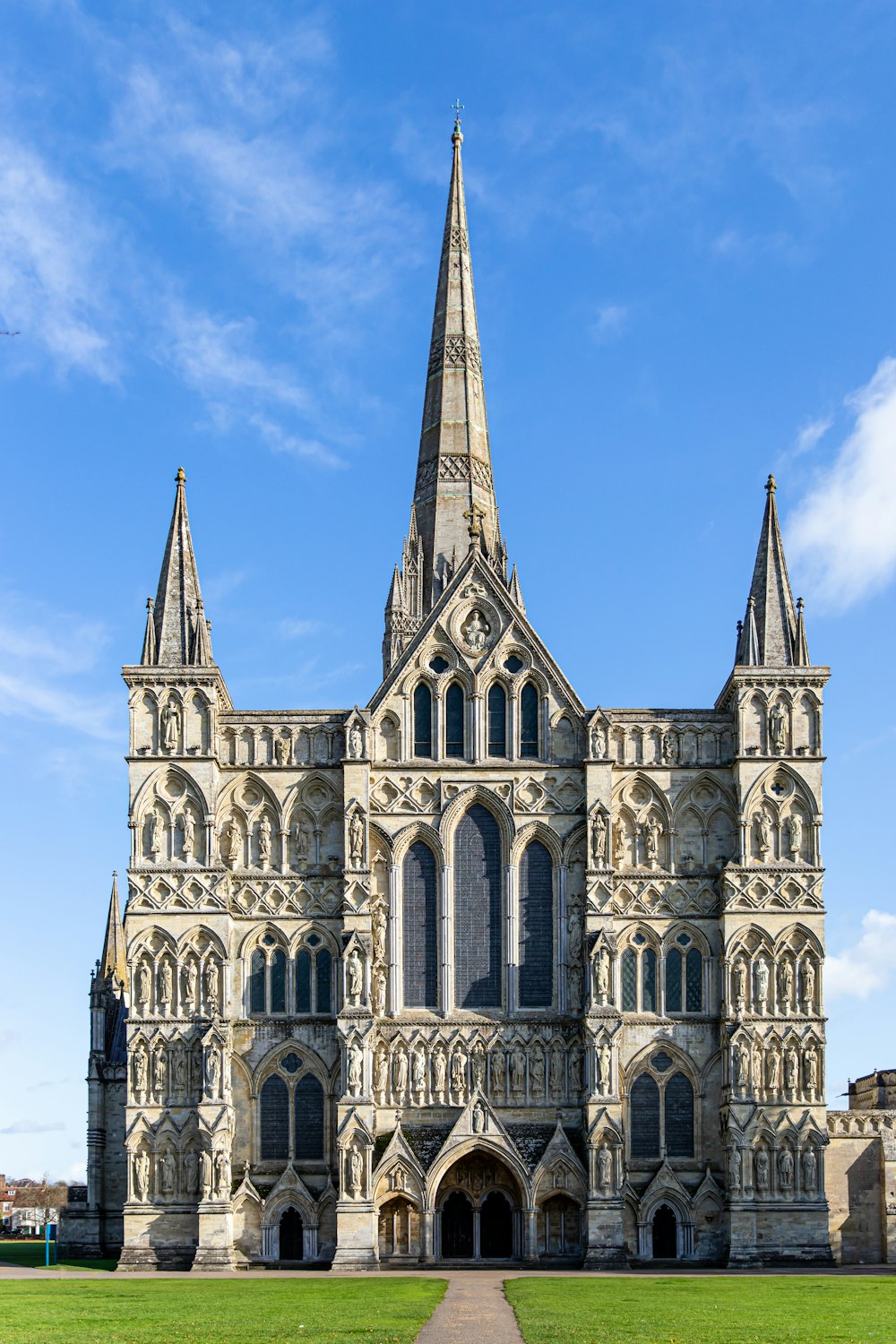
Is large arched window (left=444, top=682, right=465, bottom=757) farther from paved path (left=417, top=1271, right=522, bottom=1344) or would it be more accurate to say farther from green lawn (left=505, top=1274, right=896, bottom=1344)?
paved path (left=417, top=1271, right=522, bottom=1344)

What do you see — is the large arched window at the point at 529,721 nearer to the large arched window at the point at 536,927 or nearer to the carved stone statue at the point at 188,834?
the large arched window at the point at 536,927

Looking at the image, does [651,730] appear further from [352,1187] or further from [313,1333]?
[313,1333]

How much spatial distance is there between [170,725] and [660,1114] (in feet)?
65.6

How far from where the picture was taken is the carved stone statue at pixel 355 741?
5812 cm

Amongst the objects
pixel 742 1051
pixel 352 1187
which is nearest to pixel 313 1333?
pixel 352 1187

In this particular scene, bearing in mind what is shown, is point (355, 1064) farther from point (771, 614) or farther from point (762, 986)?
point (771, 614)

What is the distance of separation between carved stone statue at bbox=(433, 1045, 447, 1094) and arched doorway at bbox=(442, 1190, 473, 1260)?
3.20 metres

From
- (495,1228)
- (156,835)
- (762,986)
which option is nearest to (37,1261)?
(156,835)

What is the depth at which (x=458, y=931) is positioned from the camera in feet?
191

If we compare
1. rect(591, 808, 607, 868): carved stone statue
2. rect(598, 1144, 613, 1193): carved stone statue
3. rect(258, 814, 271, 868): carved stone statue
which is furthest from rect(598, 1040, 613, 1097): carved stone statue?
rect(258, 814, 271, 868): carved stone statue

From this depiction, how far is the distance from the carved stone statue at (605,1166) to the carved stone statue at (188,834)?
51.8ft

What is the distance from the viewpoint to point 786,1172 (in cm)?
5531

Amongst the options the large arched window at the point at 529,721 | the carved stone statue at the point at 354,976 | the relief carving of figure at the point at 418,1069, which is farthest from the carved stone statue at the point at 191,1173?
the large arched window at the point at 529,721

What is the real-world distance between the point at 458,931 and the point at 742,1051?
9.71m
